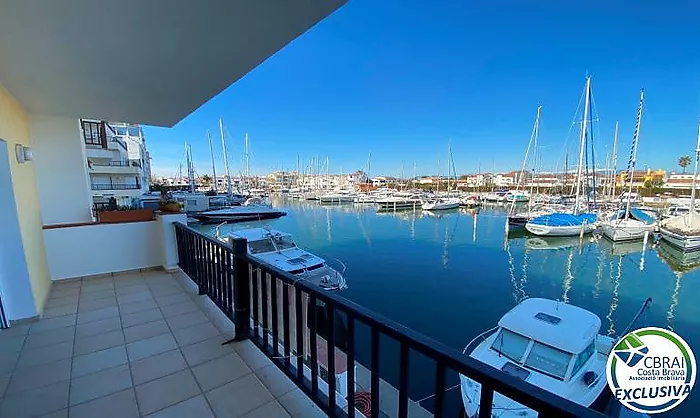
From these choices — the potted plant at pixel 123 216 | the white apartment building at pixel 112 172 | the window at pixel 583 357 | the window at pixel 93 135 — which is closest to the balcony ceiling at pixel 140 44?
the potted plant at pixel 123 216

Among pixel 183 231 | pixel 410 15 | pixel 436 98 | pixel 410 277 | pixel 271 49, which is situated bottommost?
pixel 410 277

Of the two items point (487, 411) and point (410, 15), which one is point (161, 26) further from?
point (410, 15)

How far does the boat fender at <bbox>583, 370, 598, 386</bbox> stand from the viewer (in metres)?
4.12

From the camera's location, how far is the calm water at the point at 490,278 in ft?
26.3

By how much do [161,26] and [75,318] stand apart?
113 inches

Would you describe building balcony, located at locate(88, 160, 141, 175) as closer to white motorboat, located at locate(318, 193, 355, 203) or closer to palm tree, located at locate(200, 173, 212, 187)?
white motorboat, located at locate(318, 193, 355, 203)

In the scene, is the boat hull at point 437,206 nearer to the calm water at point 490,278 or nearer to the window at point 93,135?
the calm water at point 490,278

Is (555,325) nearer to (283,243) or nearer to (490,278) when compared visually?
(490,278)

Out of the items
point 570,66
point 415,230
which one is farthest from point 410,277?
point 570,66

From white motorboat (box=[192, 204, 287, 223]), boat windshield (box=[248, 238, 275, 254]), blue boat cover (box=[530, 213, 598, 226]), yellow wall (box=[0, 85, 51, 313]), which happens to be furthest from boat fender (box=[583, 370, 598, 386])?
white motorboat (box=[192, 204, 287, 223])

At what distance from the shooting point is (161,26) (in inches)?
66.2

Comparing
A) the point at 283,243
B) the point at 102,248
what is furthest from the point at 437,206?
the point at 102,248

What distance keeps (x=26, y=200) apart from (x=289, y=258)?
600 cm

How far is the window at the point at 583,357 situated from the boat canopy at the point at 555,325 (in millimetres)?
119
